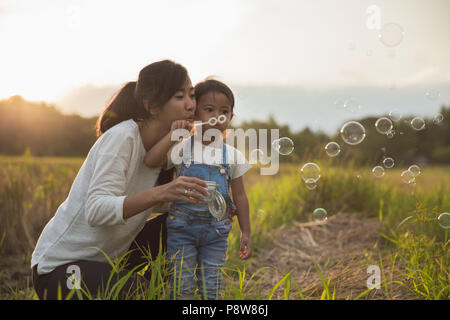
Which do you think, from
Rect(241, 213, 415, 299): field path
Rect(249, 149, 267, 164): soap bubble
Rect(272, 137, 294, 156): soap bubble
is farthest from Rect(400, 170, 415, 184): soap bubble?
Rect(249, 149, 267, 164): soap bubble

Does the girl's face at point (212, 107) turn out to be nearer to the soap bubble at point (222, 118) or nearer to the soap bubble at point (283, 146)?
the soap bubble at point (222, 118)

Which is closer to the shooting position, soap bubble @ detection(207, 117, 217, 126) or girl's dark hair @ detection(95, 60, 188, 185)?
girl's dark hair @ detection(95, 60, 188, 185)

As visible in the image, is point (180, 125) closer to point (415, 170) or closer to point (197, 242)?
point (197, 242)

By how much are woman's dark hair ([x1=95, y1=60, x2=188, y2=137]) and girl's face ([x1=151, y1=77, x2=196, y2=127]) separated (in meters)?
0.02

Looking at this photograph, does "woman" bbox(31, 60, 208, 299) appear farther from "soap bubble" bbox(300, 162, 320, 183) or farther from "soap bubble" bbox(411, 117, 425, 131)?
"soap bubble" bbox(411, 117, 425, 131)

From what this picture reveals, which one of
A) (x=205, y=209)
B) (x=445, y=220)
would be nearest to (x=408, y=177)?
(x=445, y=220)

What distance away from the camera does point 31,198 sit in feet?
13.0

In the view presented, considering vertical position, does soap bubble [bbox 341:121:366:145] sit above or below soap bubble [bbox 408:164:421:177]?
above

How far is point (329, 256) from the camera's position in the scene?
3.48m

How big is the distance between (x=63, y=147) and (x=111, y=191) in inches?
366

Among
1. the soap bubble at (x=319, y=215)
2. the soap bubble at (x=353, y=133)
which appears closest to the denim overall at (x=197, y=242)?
the soap bubble at (x=319, y=215)

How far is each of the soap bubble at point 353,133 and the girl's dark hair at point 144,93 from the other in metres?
1.86

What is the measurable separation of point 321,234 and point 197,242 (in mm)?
2244

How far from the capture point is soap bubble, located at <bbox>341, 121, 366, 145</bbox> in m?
3.50
